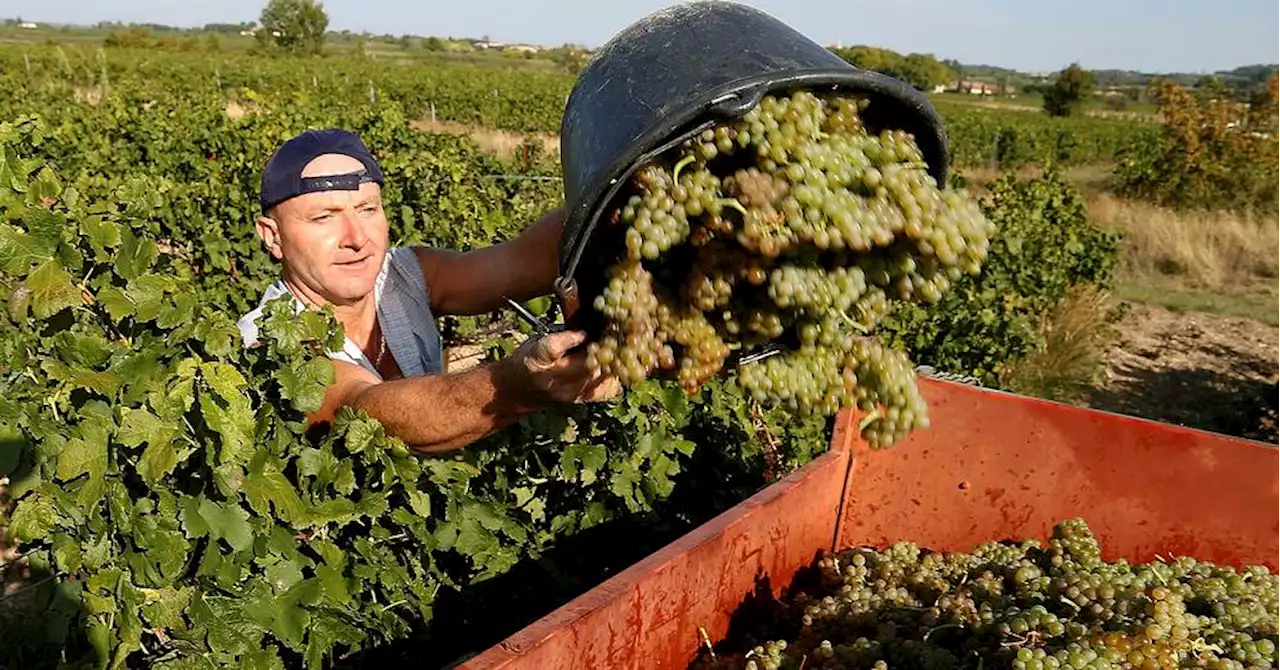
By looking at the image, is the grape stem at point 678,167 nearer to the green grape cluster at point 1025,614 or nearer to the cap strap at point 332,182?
the green grape cluster at point 1025,614

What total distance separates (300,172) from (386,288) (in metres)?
0.52

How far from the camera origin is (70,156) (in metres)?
9.32

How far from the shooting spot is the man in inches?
84.7

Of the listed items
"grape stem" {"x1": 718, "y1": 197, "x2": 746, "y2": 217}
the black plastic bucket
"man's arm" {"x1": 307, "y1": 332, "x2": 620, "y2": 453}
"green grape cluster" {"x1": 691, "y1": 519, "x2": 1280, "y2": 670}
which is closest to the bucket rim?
the black plastic bucket

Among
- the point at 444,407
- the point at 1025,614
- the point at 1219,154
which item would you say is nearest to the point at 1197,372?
the point at 1025,614

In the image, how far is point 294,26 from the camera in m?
65.7

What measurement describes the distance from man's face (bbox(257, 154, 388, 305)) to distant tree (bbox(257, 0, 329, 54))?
6167 cm

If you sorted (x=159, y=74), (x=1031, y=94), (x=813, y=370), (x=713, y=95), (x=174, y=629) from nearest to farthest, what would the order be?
(x=713, y=95), (x=813, y=370), (x=174, y=629), (x=159, y=74), (x=1031, y=94)

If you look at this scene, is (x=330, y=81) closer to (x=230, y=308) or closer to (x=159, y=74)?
(x=159, y=74)

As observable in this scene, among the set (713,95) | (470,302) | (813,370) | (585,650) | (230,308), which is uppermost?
(713,95)

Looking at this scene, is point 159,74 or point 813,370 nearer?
point 813,370

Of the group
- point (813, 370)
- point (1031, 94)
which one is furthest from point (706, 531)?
point (1031, 94)

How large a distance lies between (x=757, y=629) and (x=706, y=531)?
46cm

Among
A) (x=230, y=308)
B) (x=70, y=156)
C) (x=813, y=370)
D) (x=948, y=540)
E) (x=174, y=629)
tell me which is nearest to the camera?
(x=813, y=370)
